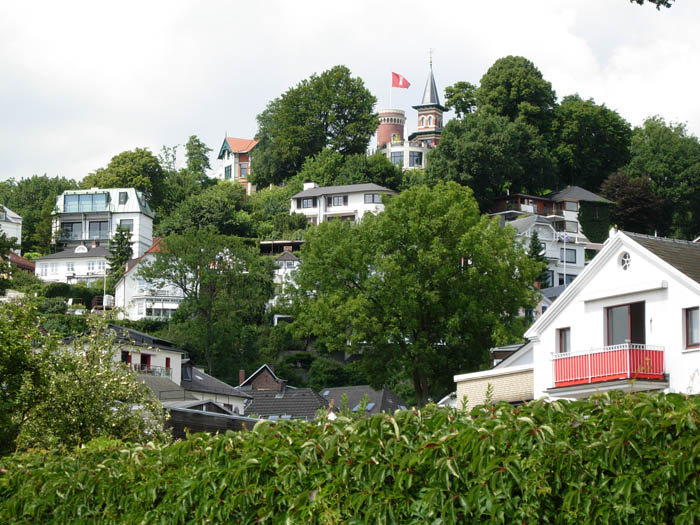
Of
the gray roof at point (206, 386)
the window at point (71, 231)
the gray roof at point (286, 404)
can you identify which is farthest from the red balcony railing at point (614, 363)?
the window at point (71, 231)

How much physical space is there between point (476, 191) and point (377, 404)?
152ft

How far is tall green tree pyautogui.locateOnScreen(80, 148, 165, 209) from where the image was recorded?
430ft

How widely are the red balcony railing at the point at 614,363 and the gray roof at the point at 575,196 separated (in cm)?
8759

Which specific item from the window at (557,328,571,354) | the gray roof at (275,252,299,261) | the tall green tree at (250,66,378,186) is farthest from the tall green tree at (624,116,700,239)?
the window at (557,328,571,354)

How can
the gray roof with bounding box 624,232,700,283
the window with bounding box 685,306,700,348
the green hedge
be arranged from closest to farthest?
the green hedge < the window with bounding box 685,306,700,348 < the gray roof with bounding box 624,232,700,283

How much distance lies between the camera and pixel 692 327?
25.6 metres

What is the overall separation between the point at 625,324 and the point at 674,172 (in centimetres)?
9322

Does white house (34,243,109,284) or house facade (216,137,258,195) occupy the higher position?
house facade (216,137,258,195)

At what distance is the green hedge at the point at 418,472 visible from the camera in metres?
6.05

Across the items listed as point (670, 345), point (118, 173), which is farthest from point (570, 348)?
point (118, 173)

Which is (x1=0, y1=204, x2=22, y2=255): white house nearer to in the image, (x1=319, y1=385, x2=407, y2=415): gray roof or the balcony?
the balcony

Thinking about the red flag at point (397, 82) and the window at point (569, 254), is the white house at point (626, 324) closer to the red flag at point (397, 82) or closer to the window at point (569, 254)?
the window at point (569, 254)

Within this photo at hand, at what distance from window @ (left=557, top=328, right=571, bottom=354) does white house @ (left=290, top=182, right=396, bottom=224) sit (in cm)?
8495

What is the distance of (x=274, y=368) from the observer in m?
80.6
